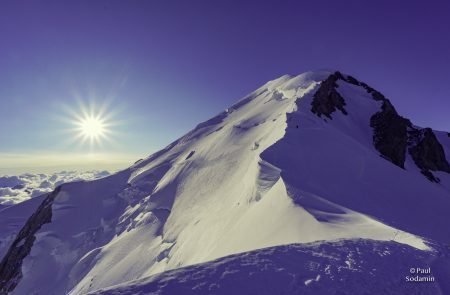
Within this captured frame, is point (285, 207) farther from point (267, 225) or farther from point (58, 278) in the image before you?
point (58, 278)

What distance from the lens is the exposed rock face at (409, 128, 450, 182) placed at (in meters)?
47.5

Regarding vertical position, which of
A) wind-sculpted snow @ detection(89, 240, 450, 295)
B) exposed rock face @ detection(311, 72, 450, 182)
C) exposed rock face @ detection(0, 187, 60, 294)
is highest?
exposed rock face @ detection(311, 72, 450, 182)

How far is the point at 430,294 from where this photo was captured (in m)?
6.23

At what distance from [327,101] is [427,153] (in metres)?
19.6

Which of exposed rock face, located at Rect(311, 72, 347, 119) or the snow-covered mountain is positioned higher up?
exposed rock face, located at Rect(311, 72, 347, 119)

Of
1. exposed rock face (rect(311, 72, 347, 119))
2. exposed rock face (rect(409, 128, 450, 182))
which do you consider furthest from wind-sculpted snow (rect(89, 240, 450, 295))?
exposed rock face (rect(409, 128, 450, 182))

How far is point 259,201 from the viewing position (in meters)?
18.2

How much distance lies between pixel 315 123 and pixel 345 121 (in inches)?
417

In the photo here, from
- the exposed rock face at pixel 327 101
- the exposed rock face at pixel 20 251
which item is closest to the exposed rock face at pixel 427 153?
the exposed rock face at pixel 327 101

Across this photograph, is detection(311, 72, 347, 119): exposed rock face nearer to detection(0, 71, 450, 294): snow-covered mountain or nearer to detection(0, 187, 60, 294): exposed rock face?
detection(0, 71, 450, 294): snow-covered mountain

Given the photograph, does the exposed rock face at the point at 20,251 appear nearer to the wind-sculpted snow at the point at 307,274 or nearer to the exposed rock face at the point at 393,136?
the exposed rock face at the point at 393,136

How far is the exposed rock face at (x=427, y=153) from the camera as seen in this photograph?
47.5 m

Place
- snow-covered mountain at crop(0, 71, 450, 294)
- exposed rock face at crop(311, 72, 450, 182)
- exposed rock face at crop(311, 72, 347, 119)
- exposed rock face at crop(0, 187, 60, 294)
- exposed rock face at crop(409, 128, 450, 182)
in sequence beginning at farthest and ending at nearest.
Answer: exposed rock face at crop(409, 128, 450, 182)
exposed rock face at crop(311, 72, 450, 182)
exposed rock face at crop(311, 72, 347, 119)
exposed rock face at crop(0, 187, 60, 294)
snow-covered mountain at crop(0, 71, 450, 294)

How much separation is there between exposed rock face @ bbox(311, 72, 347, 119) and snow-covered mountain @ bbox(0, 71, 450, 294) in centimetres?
20
